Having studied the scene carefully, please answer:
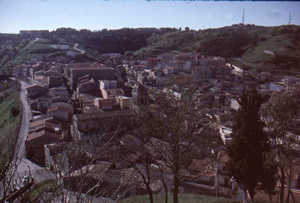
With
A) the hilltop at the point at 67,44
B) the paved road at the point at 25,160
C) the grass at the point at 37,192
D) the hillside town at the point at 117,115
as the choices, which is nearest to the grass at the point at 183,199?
the hillside town at the point at 117,115

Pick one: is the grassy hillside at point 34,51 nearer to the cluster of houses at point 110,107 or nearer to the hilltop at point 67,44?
the hilltop at point 67,44

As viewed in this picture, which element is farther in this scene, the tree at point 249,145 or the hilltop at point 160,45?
the hilltop at point 160,45

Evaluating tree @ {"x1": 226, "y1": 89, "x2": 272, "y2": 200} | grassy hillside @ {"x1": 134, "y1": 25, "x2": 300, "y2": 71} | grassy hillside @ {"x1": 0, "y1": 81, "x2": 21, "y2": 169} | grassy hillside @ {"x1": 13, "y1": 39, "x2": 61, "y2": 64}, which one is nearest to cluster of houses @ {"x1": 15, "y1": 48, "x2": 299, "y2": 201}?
tree @ {"x1": 226, "y1": 89, "x2": 272, "y2": 200}

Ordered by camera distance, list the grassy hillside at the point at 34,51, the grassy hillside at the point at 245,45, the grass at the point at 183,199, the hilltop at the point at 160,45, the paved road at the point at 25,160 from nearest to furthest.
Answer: the grass at the point at 183,199 → the paved road at the point at 25,160 → the grassy hillside at the point at 245,45 → the hilltop at the point at 160,45 → the grassy hillside at the point at 34,51

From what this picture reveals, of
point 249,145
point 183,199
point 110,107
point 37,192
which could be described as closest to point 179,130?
point 249,145

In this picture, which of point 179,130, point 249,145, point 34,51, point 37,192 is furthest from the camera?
point 34,51

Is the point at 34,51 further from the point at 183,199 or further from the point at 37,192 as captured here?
the point at 183,199
